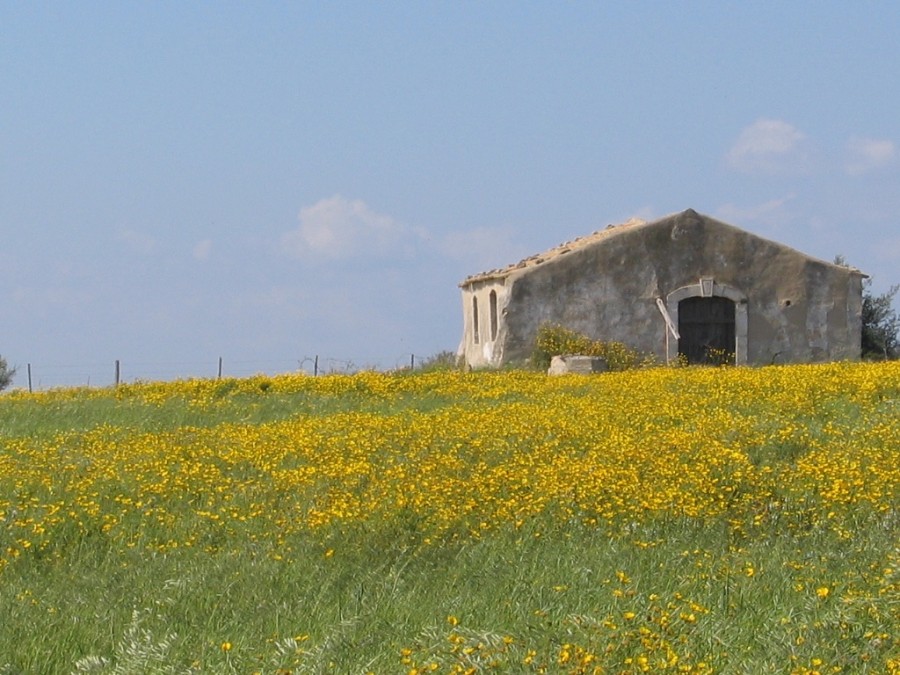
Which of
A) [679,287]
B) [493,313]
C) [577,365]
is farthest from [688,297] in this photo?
[493,313]

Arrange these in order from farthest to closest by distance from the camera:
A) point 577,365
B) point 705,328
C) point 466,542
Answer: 1. point 705,328
2. point 577,365
3. point 466,542

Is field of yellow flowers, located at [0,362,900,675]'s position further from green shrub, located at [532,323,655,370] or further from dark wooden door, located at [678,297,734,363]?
dark wooden door, located at [678,297,734,363]

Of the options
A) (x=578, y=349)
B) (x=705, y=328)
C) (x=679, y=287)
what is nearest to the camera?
(x=578, y=349)

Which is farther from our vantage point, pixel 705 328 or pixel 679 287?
pixel 705 328

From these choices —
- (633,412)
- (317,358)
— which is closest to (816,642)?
(633,412)

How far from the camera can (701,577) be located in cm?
814

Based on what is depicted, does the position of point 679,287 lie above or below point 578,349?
above

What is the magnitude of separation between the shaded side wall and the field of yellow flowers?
12.2 metres

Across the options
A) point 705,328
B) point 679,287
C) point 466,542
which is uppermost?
point 679,287

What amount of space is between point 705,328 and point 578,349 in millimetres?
3444

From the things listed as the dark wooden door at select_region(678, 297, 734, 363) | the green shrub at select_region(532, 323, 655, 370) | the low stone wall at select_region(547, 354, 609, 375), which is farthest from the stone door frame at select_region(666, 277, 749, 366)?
the low stone wall at select_region(547, 354, 609, 375)

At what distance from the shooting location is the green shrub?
29.8 m

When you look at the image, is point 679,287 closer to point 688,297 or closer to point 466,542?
point 688,297

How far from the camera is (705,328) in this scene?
31.3 meters
